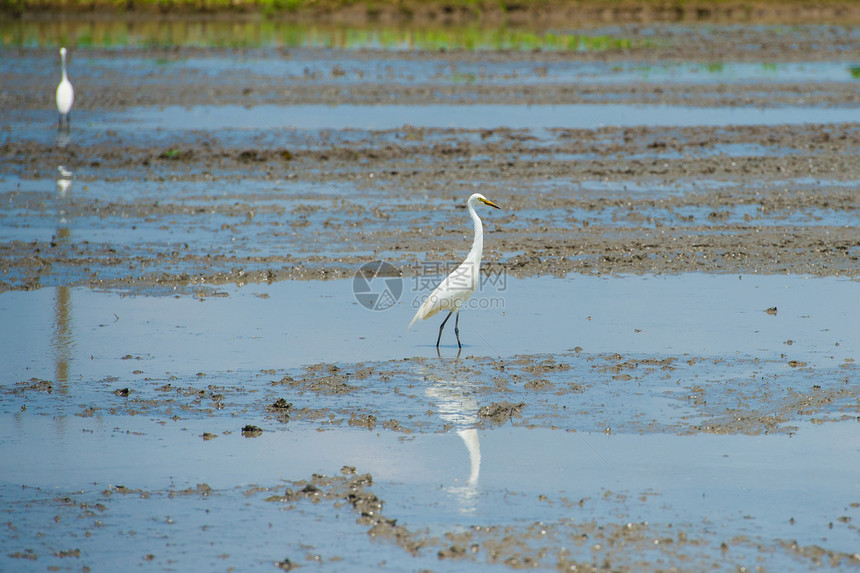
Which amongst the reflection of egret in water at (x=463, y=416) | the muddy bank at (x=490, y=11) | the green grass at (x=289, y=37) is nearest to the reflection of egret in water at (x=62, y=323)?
the reflection of egret in water at (x=463, y=416)

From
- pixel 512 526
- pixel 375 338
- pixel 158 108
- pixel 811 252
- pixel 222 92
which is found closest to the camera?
pixel 512 526

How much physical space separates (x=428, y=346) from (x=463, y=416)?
1.83m

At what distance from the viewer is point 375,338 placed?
8.59 metres

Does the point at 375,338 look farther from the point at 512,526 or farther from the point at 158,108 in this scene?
the point at 158,108

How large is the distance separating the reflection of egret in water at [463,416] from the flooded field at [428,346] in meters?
0.03

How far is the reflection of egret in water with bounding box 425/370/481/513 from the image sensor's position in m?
5.65

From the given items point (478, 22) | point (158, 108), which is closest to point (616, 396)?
point (158, 108)

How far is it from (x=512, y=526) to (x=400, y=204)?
839 cm

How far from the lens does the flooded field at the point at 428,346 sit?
5266mm
